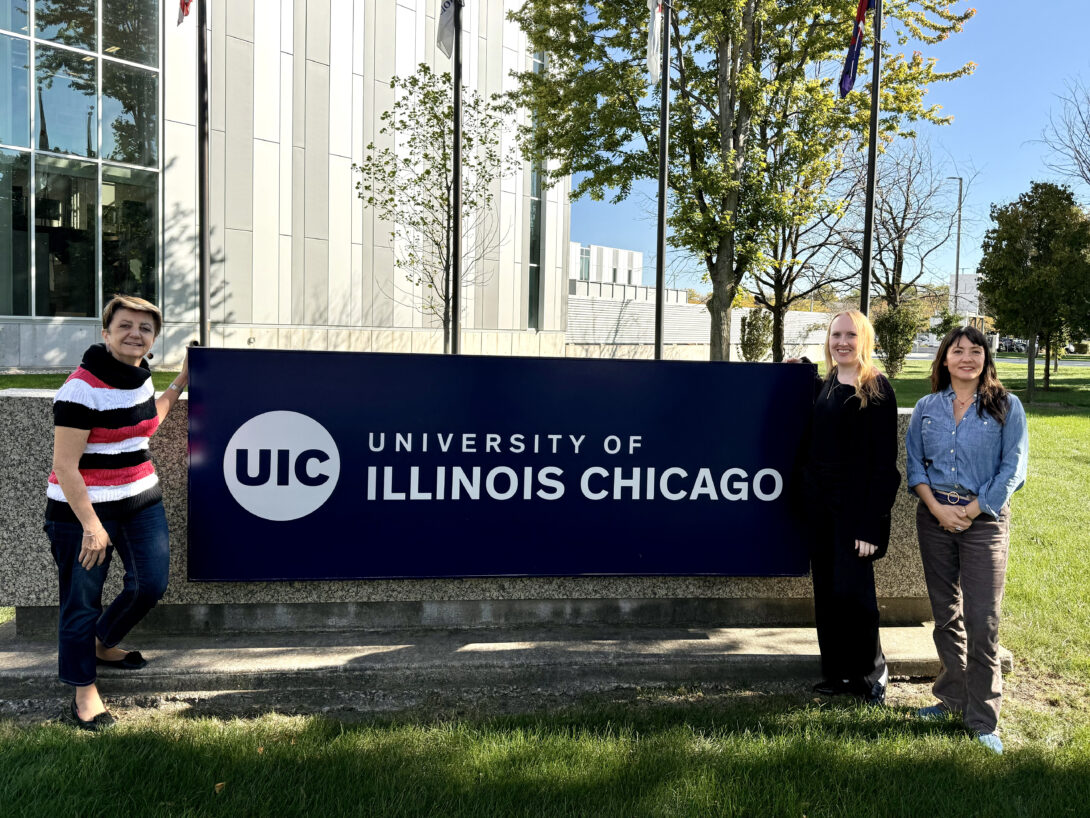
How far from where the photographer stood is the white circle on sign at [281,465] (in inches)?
173

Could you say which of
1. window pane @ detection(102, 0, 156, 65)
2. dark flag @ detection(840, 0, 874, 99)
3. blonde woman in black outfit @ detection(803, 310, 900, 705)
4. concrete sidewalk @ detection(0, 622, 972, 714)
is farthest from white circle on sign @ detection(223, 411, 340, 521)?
window pane @ detection(102, 0, 156, 65)

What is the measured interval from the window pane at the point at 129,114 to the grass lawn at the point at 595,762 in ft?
67.6

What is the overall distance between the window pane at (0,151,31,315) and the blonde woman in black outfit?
20.6 metres

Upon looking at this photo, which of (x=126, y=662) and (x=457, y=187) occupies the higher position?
(x=457, y=187)

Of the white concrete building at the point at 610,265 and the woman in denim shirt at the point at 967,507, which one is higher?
the white concrete building at the point at 610,265

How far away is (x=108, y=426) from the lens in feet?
11.7

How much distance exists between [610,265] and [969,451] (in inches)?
3464

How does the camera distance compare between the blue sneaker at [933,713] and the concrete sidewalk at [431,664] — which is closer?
the blue sneaker at [933,713]

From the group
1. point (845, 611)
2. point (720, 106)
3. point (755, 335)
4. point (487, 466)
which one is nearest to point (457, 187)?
point (487, 466)

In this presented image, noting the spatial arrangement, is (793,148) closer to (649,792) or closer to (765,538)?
(765,538)

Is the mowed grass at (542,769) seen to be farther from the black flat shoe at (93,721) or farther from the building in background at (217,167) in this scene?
the building in background at (217,167)

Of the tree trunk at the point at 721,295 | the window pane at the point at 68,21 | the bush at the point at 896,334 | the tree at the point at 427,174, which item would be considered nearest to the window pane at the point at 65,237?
the window pane at the point at 68,21

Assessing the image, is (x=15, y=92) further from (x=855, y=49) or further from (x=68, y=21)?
(x=855, y=49)

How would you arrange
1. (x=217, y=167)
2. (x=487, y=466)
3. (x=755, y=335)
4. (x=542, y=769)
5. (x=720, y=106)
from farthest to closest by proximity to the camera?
(x=755, y=335) → (x=217, y=167) → (x=720, y=106) → (x=487, y=466) → (x=542, y=769)
